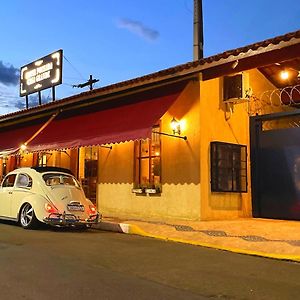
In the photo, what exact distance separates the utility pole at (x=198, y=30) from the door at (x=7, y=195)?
372 inches

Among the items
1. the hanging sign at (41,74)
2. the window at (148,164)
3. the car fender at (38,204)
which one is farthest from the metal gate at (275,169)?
the hanging sign at (41,74)

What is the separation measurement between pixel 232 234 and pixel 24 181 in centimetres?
596

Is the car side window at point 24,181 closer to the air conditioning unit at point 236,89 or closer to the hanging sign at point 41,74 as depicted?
the air conditioning unit at point 236,89

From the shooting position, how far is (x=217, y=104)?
1372cm

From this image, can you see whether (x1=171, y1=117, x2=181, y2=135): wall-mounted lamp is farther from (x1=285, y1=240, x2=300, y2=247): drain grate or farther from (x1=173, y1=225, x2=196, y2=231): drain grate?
(x1=285, y1=240, x2=300, y2=247): drain grate

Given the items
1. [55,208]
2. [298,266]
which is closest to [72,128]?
[55,208]

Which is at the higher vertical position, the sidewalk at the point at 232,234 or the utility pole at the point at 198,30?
the utility pole at the point at 198,30

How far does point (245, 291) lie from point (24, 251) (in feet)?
14.0

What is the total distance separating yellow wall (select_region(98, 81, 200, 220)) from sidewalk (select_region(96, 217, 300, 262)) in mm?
730

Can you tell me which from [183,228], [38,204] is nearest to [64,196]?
[38,204]

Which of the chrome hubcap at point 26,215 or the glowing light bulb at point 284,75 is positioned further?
the glowing light bulb at point 284,75

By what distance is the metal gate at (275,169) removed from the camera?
1370 centimetres

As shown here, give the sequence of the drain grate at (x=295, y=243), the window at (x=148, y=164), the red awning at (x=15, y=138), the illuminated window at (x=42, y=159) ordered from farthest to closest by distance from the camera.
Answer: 1. the illuminated window at (x=42, y=159)
2. the red awning at (x=15, y=138)
3. the window at (x=148, y=164)
4. the drain grate at (x=295, y=243)

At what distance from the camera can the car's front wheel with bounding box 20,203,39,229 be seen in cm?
1181
